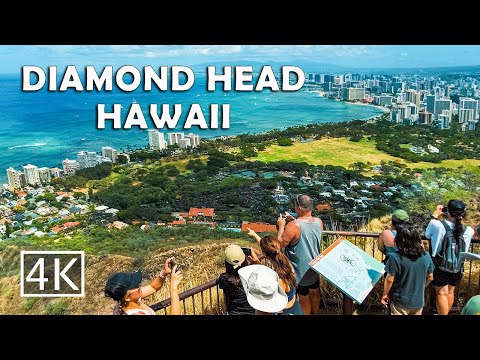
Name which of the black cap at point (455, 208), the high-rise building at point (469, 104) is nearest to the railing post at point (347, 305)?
the black cap at point (455, 208)

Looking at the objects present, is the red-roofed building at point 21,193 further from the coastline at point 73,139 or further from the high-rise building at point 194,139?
the high-rise building at point 194,139

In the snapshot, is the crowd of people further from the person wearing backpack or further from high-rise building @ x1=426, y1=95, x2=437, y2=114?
high-rise building @ x1=426, y1=95, x2=437, y2=114

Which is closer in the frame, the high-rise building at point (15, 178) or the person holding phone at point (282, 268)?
the person holding phone at point (282, 268)

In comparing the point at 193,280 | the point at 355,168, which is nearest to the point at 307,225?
the point at 193,280

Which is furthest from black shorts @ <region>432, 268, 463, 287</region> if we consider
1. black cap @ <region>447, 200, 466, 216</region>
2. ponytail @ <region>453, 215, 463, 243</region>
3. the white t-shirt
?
black cap @ <region>447, 200, 466, 216</region>

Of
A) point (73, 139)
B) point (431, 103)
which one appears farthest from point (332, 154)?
point (73, 139)

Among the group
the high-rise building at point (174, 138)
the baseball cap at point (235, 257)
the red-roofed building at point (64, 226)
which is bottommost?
the red-roofed building at point (64, 226)
